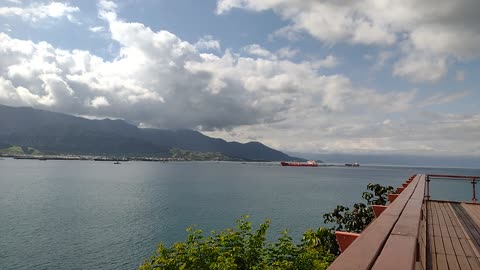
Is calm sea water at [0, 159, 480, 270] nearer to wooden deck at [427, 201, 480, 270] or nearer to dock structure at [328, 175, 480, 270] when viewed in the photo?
wooden deck at [427, 201, 480, 270]

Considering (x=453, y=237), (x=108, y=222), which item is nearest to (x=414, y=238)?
(x=453, y=237)

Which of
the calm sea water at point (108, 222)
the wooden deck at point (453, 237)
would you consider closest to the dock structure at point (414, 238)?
the wooden deck at point (453, 237)

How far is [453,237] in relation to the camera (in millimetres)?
6742

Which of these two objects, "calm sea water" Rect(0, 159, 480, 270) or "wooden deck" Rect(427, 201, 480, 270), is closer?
"wooden deck" Rect(427, 201, 480, 270)

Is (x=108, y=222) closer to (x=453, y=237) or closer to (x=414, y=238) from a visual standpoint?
(x=453, y=237)

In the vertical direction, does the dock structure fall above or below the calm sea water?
above

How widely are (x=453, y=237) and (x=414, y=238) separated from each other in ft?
18.6

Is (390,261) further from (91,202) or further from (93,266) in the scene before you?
(91,202)

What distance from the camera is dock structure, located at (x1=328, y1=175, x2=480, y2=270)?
1.84 m

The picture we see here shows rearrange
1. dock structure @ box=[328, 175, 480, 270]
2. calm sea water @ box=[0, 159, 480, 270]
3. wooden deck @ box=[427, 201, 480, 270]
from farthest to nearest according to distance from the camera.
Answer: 1. calm sea water @ box=[0, 159, 480, 270]
2. wooden deck @ box=[427, 201, 480, 270]
3. dock structure @ box=[328, 175, 480, 270]

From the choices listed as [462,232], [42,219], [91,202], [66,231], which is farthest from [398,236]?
[91,202]

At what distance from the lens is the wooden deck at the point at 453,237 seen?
16.6ft

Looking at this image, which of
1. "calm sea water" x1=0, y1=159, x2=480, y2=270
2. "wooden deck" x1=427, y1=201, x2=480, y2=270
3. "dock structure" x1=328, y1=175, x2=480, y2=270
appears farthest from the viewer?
"calm sea water" x1=0, y1=159, x2=480, y2=270

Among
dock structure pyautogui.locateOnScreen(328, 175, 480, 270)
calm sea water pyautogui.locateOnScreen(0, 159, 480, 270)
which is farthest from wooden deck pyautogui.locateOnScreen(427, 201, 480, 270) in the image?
calm sea water pyautogui.locateOnScreen(0, 159, 480, 270)
